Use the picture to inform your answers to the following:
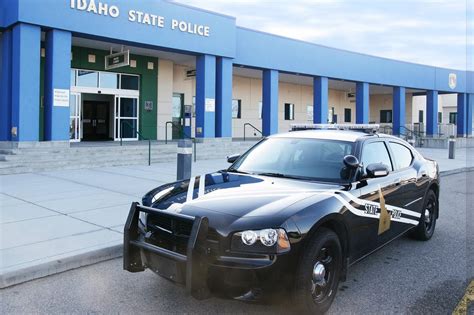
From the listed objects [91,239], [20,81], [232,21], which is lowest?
[91,239]

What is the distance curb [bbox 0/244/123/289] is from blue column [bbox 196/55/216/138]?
14.1 metres

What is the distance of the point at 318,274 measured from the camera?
359 cm

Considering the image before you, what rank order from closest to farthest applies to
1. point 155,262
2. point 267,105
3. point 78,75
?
point 155,262, point 78,75, point 267,105

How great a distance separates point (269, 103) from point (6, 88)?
472 inches

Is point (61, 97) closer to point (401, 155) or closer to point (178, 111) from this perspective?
point (178, 111)

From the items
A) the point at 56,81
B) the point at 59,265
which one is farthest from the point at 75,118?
the point at 59,265

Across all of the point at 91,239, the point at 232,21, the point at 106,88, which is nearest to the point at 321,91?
the point at 232,21

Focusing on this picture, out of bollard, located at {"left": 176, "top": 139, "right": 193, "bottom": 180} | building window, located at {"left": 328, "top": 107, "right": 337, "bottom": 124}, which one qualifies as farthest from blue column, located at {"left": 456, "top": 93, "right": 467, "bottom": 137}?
bollard, located at {"left": 176, "top": 139, "right": 193, "bottom": 180}

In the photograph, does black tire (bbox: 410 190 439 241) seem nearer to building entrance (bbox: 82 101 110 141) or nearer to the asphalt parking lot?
the asphalt parking lot

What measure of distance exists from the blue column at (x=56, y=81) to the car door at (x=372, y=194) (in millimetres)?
11784

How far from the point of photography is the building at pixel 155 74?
46.8 ft

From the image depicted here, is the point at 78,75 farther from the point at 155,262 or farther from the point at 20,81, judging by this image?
the point at 155,262

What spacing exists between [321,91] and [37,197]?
19593 millimetres

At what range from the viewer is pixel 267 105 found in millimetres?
22484
